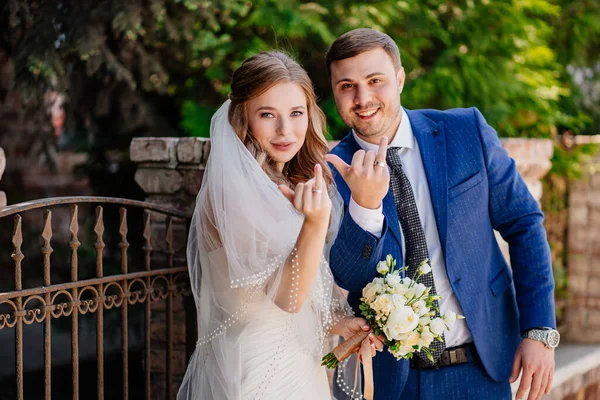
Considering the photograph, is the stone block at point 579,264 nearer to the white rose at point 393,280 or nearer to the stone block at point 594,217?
the stone block at point 594,217

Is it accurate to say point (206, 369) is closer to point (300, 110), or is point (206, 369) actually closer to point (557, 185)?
point (300, 110)

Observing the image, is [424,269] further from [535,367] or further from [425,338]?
[535,367]

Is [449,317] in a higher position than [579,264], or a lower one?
higher

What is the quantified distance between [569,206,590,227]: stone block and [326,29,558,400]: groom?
4724 millimetres

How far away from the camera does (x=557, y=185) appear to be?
24.1 feet

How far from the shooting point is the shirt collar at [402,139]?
2.99m

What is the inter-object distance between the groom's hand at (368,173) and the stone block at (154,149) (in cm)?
127

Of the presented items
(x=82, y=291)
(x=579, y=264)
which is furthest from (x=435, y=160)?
(x=579, y=264)

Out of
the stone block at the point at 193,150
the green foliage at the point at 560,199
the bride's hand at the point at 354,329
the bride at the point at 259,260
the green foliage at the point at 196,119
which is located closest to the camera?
the bride at the point at 259,260

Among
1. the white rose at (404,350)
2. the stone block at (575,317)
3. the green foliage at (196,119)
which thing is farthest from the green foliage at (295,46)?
the white rose at (404,350)

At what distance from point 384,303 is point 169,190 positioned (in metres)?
1.48

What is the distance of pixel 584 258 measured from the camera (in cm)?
739

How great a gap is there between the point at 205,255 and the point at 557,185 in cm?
559

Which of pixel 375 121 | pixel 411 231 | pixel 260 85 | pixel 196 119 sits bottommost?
pixel 411 231
